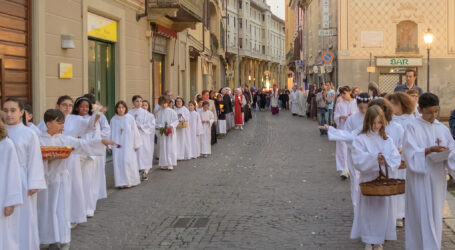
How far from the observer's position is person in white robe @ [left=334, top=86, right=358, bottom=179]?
1235 centimetres

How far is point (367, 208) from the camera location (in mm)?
6938

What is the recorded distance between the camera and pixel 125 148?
1170cm

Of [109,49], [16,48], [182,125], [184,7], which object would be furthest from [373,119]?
[184,7]

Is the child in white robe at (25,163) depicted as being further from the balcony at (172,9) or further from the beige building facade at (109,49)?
the balcony at (172,9)

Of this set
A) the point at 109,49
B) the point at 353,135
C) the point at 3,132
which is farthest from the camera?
the point at 109,49

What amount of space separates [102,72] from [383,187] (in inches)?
423

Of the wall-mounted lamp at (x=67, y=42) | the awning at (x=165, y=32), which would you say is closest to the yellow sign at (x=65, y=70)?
the wall-mounted lamp at (x=67, y=42)

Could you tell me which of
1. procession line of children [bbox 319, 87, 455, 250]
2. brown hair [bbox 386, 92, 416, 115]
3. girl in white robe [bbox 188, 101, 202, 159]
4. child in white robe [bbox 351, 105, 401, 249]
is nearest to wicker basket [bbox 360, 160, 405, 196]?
procession line of children [bbox 319, 87, 455, 250]

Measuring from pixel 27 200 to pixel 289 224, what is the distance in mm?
3511

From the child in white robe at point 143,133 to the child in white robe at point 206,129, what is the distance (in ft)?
13.9

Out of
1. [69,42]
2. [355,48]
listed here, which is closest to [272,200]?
[69,42]

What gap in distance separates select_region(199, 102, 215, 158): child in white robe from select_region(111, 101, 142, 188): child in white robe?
5406 millimetres

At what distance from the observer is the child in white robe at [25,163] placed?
6.07 metres

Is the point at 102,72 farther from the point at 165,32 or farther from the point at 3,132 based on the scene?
the point at 3,132
